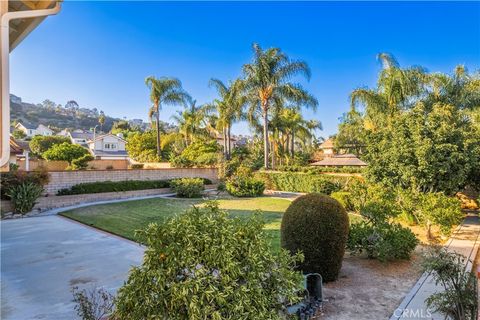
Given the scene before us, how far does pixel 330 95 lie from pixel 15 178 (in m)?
24.5

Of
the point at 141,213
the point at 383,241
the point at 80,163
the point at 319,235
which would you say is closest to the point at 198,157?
the point at 80,163

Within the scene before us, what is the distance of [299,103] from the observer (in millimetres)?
23938

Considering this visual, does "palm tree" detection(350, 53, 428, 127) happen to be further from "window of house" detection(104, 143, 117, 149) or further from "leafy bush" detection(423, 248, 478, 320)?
"window of house" detection(104, 143, 117, 149)

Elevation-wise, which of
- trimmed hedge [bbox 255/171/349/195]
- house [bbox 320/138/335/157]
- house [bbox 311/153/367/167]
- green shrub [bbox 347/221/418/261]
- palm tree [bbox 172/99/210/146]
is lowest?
green shrub [bbox 347/221/418/261]

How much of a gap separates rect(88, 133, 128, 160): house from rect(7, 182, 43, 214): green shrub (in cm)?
3112

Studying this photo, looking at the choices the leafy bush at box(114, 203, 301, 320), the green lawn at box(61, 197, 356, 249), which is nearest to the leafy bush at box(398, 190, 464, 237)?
the green lawn at box(61, 197, 356, 249)

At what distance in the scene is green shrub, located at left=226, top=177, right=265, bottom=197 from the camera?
19.8 m

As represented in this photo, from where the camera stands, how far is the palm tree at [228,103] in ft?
80.0

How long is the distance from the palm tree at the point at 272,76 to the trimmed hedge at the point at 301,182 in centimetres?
240

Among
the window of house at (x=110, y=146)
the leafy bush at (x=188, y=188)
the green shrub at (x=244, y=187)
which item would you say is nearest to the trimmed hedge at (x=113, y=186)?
the leafy bush at (x=188, y=188)

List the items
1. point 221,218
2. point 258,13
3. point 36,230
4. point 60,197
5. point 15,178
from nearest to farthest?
point 221,218
point 36,230
point 258,13
point 15,178
point 60,197

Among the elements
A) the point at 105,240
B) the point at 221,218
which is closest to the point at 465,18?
the point at 221,218

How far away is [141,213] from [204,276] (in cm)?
1092

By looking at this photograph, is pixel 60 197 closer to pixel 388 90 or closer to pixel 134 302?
pixel 134 302
